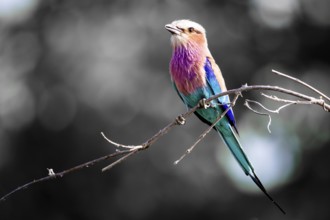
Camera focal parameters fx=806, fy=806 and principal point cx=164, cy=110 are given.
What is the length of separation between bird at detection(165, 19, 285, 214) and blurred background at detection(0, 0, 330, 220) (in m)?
4.50

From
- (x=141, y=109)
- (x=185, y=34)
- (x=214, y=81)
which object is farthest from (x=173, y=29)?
(x=141, y=109)

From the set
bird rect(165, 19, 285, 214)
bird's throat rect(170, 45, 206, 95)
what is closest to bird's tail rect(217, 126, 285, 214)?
bird rect(165, 19, 285, 214)

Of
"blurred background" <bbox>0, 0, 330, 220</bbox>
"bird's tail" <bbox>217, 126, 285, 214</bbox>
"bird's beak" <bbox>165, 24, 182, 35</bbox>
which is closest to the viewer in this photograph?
"bird's tail" <bbox>217, 126, 285, 214</bbox>

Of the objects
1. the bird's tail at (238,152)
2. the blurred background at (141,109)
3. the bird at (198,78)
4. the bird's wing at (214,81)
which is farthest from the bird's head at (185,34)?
the blurred background at (141,109)

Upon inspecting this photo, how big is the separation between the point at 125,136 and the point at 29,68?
1756mm

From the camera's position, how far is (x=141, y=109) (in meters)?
9.09

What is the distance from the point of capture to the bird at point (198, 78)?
4.12 m

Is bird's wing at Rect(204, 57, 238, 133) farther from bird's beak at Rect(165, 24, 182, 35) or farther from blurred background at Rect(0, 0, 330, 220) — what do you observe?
blurred background at Rect(0, 0, 330, 220)

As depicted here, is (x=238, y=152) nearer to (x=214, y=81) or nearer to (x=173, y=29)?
(x=214, y=81)

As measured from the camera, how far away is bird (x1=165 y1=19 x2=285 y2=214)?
4.12 metres

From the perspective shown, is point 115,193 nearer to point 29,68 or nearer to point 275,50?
point 29,68

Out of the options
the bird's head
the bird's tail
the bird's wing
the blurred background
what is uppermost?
the bird's head

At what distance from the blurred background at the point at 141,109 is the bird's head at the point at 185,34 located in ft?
14.6

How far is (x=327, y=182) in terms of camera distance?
991 centimetres
